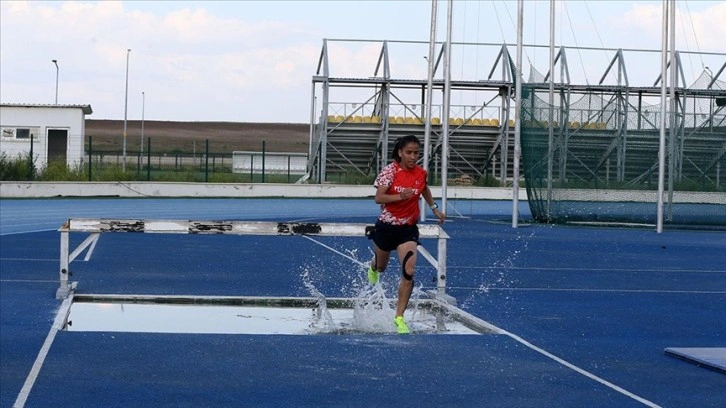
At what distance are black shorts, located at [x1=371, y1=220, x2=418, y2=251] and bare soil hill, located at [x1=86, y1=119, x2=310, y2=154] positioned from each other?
98046 millimetres

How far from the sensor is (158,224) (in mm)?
14141

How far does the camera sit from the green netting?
102 feet

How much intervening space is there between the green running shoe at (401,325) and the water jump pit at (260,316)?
0.42 feet

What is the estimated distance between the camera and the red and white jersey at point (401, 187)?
12.0 metres

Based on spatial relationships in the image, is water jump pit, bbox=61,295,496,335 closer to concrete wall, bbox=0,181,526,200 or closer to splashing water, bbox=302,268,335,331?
splashing water, bbox=302,268,335,331

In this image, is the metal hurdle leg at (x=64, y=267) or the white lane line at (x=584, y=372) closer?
the white lane line at (x=584, y=372)

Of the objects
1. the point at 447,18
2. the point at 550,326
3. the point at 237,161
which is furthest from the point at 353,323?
the point at 237,161

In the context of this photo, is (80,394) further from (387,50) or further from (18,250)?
(387,50)

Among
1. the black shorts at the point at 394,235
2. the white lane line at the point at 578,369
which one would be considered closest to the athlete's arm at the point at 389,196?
the black shorts at the point at 394,235

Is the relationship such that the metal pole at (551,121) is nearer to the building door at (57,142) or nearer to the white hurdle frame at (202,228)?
the white hurdle frame at (202,228)

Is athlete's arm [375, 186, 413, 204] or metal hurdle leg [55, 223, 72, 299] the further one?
metal hurdle leg [55, 223, 72, 299]

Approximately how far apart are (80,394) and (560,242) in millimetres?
18704

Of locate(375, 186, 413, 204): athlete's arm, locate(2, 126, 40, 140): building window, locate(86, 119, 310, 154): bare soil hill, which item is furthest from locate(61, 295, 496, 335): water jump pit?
locate(86, 119, 310, 154): bare soil hill

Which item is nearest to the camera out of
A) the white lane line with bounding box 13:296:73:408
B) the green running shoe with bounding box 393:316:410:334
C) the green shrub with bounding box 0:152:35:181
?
the white lane line with bounding box 13:296:73:408
